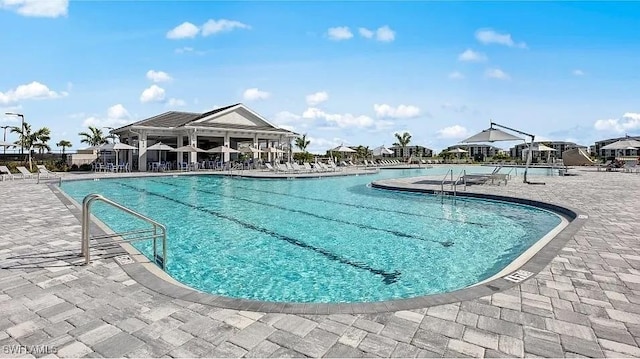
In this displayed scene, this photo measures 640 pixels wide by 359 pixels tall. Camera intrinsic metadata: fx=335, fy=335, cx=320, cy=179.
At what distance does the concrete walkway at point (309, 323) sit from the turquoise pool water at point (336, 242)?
1260mm

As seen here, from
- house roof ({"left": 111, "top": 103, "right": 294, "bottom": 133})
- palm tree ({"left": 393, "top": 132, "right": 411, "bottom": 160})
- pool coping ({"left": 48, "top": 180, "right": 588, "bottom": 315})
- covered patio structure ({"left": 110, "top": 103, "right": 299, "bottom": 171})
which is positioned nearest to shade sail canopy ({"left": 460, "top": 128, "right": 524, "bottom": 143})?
pool coping ({"left": 48, "top": 180, "right": 588, "bottom": 315})

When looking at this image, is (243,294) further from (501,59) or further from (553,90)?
(553,90)

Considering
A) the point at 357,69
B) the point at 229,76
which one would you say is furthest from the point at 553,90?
the point at 229,76

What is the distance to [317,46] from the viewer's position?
12.2 metres

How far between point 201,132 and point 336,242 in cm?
2087

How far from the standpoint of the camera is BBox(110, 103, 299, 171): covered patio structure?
77.2 feet

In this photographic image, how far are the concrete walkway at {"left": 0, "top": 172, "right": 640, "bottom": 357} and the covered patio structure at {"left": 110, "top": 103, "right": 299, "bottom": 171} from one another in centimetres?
2122

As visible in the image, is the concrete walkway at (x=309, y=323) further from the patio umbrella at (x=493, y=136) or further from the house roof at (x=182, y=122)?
the house roof at (x=182, y=122)

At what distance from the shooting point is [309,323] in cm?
263

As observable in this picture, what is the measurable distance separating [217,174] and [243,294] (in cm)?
1780

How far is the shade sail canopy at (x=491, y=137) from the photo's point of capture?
14.5 metres

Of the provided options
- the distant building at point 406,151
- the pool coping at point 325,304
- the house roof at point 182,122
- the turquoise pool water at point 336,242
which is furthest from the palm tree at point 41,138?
the distant building at point 406,151

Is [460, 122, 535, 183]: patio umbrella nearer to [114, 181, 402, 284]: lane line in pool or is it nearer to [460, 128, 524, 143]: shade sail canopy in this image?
[460, 128, 524, 143]: shade sail canopy

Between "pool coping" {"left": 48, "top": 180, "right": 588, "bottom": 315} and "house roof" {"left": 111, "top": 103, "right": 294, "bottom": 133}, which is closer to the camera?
"pool coping" {"left": 48, "top": 180, "right": 588, "bottom": 315}
